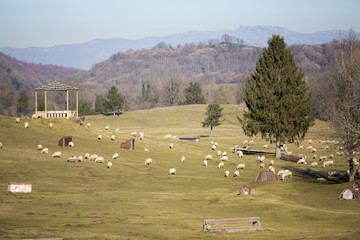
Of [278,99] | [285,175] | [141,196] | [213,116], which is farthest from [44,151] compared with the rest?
[213,116]

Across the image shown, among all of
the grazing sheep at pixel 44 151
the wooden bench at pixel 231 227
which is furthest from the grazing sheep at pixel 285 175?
the grazing sheep at pixel 44 151

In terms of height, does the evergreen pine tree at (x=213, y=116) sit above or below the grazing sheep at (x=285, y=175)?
above

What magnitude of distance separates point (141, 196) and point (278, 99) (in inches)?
1709

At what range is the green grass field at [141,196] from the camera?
27.9m

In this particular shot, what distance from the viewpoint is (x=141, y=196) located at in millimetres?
39969

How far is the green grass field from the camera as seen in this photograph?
27859 mm

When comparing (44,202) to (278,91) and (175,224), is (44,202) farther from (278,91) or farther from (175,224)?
(278,91)

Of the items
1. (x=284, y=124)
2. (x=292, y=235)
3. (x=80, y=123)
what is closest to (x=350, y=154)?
(x=292, y=235)

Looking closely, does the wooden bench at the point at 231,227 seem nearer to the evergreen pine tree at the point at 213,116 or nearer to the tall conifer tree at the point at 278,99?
the tall conifer tree at the point at 278,99

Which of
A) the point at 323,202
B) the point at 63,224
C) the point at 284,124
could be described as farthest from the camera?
the point at 284,124

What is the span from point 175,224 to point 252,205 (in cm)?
919

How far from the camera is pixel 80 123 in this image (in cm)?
7669

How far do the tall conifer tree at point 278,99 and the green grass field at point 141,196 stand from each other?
5841mm

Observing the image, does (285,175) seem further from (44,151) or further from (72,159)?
(44,151)
